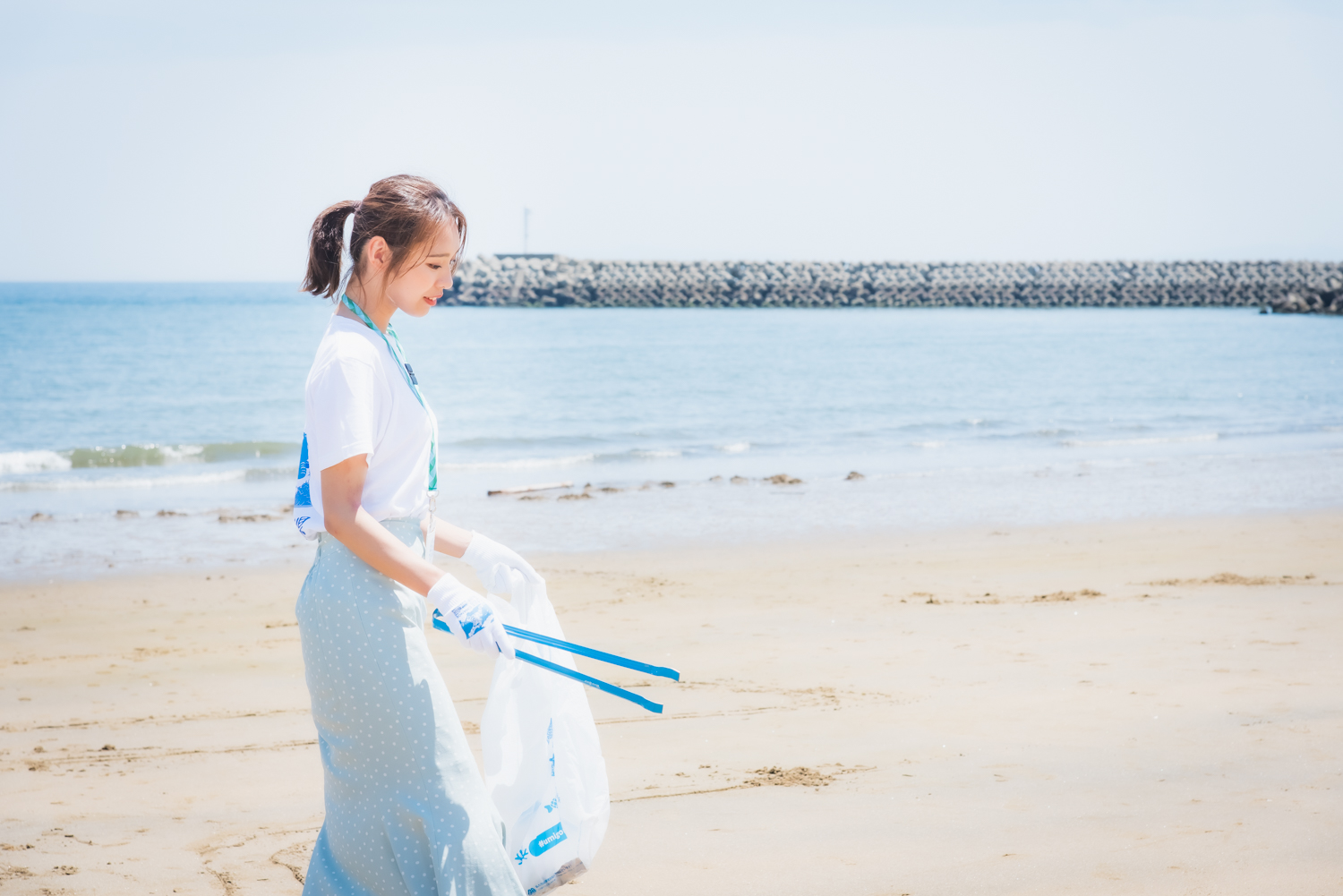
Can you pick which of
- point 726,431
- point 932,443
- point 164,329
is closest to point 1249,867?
point 932,443

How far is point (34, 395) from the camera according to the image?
24828mm

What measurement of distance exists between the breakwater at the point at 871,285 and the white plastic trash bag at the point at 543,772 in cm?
6692

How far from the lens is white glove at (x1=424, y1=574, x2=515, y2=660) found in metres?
2.04

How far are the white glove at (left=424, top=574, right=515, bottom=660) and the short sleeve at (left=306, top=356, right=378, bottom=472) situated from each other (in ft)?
0.93

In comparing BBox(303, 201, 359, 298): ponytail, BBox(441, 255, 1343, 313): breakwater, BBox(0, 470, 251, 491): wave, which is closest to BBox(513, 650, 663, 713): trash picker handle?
BBox(303, 201, 359, 298): ponytail

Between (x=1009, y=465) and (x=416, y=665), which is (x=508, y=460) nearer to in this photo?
(x=1009, y=465)

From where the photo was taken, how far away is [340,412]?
1964 millimetres

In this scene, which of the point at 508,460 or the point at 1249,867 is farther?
the point at 508,460

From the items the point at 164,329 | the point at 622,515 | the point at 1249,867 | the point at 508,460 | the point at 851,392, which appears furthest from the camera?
the point at 164,329

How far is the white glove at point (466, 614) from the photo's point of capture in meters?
2.04

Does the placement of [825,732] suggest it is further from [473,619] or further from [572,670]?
[473,619]

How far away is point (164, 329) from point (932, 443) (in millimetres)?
51317

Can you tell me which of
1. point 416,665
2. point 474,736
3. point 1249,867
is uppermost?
point 416,665

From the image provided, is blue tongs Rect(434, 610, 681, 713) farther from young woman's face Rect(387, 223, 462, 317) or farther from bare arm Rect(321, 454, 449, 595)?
young woman's face Rect(387, 223, 462, 317)
